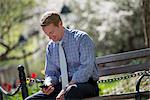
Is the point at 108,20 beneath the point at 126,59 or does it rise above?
beneath

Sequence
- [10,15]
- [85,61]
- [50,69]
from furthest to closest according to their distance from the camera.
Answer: [10,15]
[50,69]
[85,61]

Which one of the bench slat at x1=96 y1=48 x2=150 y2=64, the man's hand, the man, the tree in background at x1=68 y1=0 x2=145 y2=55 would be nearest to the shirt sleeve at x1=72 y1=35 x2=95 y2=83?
the man

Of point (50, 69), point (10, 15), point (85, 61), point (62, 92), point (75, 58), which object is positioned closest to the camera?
point (62, 92)

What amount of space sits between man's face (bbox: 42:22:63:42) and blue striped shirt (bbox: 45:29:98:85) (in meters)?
0.11

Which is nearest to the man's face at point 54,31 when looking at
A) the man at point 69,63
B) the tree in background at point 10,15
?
the man at point 69,63

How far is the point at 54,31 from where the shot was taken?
5648mm

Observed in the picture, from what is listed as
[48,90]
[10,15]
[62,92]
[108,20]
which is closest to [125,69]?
[48,90]

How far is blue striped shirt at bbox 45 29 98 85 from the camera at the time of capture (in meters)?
5.63

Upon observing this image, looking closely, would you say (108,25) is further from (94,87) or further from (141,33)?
(94,87)

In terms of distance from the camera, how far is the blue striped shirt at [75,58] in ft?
18.5

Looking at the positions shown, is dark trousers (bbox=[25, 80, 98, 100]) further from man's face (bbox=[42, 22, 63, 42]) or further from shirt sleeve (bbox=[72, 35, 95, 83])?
man's face (bbox=[42, 22, 63, 42])

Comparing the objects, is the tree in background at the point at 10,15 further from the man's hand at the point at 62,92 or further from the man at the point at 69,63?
the man's hand at the point at 62,92

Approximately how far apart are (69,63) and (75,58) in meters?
0.10

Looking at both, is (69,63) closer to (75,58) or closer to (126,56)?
(75,58)
